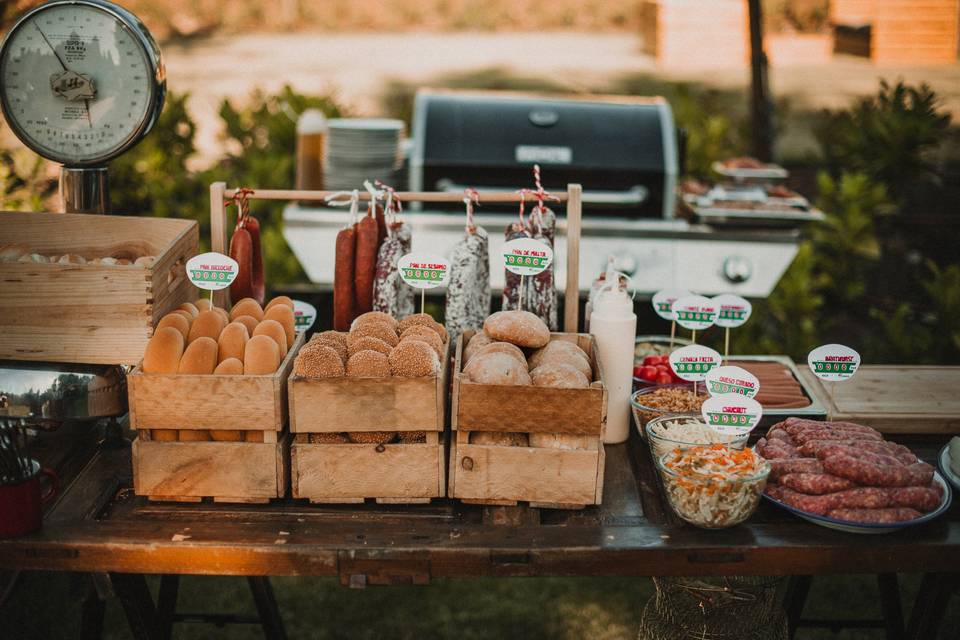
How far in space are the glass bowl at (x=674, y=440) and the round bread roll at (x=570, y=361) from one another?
0.21 m

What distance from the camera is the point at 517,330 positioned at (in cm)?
238

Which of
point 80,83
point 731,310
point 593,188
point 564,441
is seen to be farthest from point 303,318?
point 593,188

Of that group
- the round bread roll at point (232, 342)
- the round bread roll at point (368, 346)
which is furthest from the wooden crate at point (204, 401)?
the round bread roll at point (368, 346)

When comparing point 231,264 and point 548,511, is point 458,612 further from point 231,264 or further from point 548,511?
point 231,264

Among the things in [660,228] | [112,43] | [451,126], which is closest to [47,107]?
[112,43]

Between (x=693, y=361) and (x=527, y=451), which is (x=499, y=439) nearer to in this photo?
(x=527, y=451)

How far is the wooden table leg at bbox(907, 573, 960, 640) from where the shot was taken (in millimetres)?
2209

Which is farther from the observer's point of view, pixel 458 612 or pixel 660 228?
pixel 660 228

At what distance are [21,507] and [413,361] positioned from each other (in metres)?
0.93

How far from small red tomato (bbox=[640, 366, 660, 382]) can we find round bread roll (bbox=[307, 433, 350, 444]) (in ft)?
3.28

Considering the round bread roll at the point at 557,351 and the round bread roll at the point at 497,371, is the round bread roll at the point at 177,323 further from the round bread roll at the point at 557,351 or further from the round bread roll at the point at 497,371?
the round bread roll at the point at 557,351

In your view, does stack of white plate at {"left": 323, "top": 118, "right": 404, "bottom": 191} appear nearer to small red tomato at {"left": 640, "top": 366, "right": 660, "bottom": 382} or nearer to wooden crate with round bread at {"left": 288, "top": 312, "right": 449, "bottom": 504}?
small red tomato at {"left": 640, "top": 366, "right": 660, "bottom": 382}

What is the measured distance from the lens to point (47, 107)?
8.80 feet

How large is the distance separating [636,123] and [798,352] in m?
1.74
